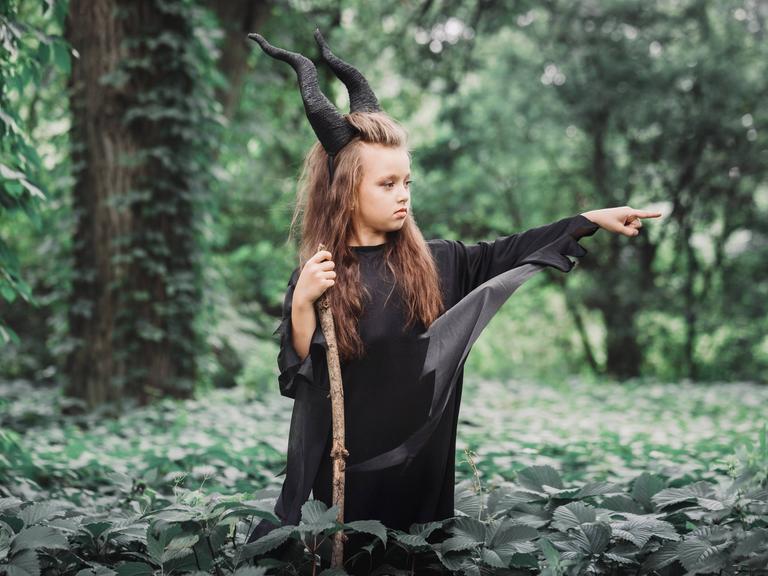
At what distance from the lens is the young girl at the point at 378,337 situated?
2463 mm

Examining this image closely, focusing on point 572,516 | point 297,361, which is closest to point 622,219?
point 572,516

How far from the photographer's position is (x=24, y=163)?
3639 millimetres

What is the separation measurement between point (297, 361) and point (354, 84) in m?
0.91

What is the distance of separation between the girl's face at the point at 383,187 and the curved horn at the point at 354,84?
0.19m

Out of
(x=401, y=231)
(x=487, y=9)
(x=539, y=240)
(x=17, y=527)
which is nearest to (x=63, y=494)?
A: (x=17, y=527)

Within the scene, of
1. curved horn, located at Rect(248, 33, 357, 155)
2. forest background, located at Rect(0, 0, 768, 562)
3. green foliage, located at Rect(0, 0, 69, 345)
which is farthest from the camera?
forest background, located at Rect(0, 0, 768, 562)

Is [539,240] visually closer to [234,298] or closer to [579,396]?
[579,396]

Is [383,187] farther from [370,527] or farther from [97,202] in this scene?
[97,202]

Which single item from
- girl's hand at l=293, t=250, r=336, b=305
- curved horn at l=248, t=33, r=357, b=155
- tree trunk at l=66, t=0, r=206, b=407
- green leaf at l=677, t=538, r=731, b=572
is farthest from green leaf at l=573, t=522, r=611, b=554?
tree trunk at l=66, t=0, r=206, b=407

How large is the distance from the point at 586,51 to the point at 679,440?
6.85 metres

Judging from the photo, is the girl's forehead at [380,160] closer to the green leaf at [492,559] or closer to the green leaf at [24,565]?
the green leaf at [492,559]

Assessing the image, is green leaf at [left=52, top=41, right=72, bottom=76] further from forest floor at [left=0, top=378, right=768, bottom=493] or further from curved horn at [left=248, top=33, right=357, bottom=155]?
forest floor at [left=0, top=378, right=768, bottom=493]

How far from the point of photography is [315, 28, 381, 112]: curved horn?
2596mm

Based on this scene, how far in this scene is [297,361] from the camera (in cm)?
242
